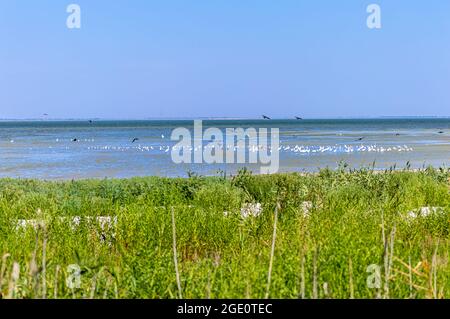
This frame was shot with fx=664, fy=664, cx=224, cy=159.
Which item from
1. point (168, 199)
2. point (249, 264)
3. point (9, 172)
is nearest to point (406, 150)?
point (9, 172)

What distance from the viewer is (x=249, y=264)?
5.17 metres

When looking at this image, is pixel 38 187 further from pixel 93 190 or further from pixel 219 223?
pixel 219 223

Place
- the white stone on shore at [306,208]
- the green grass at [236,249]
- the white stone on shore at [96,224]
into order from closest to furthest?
the green grass at [236,249] → the white stone on shore at [96,224] → the white stone on shore at [306,208]

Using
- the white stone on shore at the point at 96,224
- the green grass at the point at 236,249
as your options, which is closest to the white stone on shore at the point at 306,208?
the green grass at the point at 236,249

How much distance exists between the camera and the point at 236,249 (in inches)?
255

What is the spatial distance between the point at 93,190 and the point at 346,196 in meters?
5.77

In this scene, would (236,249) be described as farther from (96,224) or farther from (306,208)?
(306,208)

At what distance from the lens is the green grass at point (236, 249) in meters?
4.24

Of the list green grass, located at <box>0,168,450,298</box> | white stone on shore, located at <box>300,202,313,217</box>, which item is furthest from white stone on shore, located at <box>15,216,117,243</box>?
white stone on shore, located at <box>300,202,313,217</box>

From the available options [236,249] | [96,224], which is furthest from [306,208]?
[96,224]

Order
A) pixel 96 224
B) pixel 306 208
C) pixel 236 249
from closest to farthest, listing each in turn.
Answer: pixel 236 249, pixel 96 224, pixel 306 208

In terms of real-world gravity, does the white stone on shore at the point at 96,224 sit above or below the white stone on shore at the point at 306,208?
below

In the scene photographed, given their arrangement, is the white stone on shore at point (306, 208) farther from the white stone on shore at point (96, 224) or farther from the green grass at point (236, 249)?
the white stone on shore at point (96, 224)

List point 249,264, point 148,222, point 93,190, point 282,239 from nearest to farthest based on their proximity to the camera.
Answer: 1. point 249,264
2. point 282,239
3. point 148,222
4. point 93,190
